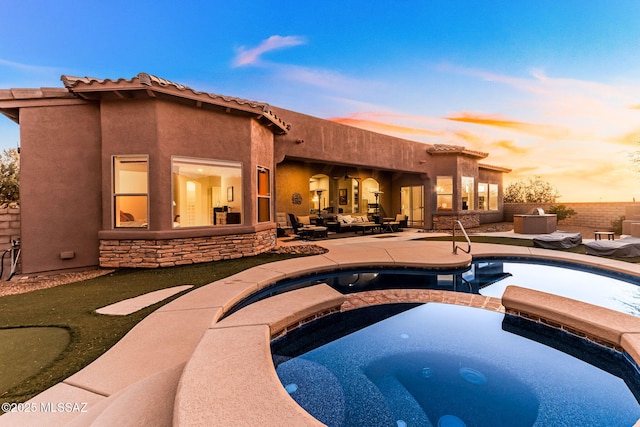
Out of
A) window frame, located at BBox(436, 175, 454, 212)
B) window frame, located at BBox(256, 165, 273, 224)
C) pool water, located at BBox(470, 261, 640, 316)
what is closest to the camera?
pool water, located at BBox(470, 261, 640, 316)

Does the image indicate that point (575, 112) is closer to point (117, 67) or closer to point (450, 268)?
point (450, 268)

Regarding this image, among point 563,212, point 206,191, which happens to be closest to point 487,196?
point 563,212

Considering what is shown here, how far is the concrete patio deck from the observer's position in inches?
63.1

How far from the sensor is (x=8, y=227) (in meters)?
6.26

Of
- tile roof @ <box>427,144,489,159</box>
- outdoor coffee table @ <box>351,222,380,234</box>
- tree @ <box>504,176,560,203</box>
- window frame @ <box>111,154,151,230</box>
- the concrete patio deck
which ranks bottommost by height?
the concrete patio deck

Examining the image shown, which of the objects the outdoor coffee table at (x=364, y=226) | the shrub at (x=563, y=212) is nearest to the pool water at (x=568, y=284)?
the outdoor coffee table at (x=364, y=226)

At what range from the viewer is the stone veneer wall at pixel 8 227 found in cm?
623

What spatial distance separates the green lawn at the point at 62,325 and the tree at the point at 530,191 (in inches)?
1499

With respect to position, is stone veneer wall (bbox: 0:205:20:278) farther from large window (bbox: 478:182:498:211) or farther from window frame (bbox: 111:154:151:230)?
large window (bbox: 478:182:498:211)

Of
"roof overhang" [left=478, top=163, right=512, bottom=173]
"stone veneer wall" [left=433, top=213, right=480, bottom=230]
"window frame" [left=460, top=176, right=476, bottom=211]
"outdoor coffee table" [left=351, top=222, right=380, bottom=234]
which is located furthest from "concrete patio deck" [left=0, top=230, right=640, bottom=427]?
"roof overhang" [left=478, top=163, right=512, bottom=173]

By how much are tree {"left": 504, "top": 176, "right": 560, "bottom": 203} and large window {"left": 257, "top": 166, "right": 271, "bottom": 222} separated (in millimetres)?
33943

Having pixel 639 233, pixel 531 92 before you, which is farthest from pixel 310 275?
pixel 531 92

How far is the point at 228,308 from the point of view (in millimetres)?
3939

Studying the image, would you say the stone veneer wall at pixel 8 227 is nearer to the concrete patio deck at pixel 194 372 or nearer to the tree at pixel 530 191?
the concrete patio deck at pixel 194 372
